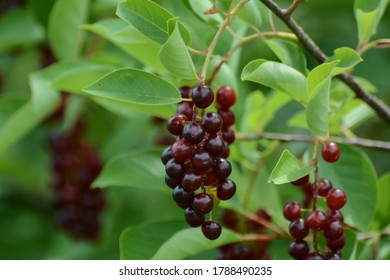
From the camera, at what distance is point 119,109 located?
2186 millimetres

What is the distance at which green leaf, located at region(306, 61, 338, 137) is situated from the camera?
1.32 metres

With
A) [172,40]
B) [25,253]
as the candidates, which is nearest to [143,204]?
[25,253]

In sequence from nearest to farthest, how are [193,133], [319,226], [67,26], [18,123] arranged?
[193,133]
[319,226]
[18,123]
[67,26]

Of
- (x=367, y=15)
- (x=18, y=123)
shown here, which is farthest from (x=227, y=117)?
(x=18, y=123)

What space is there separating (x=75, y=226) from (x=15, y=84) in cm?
68

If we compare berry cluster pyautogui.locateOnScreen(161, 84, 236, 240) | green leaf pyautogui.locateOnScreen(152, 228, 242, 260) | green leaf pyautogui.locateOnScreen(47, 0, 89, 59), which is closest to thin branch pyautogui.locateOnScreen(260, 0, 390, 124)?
berry cluster pyautogui.locateOnScreen(161, 84, 236, 240)

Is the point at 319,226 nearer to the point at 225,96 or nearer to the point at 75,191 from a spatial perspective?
the point at 225,96

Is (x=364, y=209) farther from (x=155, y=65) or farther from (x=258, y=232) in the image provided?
(x=155, y=65)

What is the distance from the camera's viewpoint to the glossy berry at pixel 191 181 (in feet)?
4.18

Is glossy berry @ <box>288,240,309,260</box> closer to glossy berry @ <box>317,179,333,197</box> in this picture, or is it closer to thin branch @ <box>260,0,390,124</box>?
glossy berry @ <box>317,179,333,197</box>

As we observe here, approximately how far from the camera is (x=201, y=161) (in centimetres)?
128

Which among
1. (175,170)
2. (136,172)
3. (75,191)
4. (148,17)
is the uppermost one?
(148,17)

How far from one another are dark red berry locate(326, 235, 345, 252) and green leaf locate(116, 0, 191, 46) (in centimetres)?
46

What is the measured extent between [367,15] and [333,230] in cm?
52
